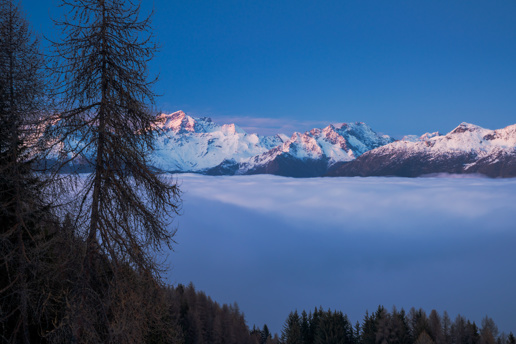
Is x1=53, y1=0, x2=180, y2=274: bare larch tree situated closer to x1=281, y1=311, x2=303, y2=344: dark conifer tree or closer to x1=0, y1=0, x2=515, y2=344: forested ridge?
x1=0, y1=0, x2=515, y2=344: forested ridge

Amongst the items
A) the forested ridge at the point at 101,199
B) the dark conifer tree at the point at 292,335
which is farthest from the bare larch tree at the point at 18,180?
the dark conifer tree at the point at 292,335

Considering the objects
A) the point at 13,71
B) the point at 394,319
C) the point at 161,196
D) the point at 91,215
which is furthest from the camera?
the point at 394,319

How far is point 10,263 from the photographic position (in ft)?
34.3

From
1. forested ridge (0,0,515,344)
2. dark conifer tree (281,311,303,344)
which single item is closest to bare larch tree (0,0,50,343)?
forested ridge (0,0,515,344)

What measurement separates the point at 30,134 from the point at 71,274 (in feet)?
14.7

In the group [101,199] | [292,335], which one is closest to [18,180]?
[101,199]

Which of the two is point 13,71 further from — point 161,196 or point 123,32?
point 161,196

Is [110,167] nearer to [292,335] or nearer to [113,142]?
[113,142]

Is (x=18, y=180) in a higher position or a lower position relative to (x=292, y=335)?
higher

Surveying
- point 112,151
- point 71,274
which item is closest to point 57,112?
point 112,151

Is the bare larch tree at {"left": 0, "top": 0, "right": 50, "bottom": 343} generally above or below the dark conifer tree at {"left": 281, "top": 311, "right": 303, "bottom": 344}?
above

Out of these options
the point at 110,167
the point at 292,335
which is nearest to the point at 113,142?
the point at 110,167

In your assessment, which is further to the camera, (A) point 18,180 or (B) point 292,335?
(B) point 292,335

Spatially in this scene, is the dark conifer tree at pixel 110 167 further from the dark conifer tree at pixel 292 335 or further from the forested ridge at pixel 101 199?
the dark conifer tree at pixel 292 335
